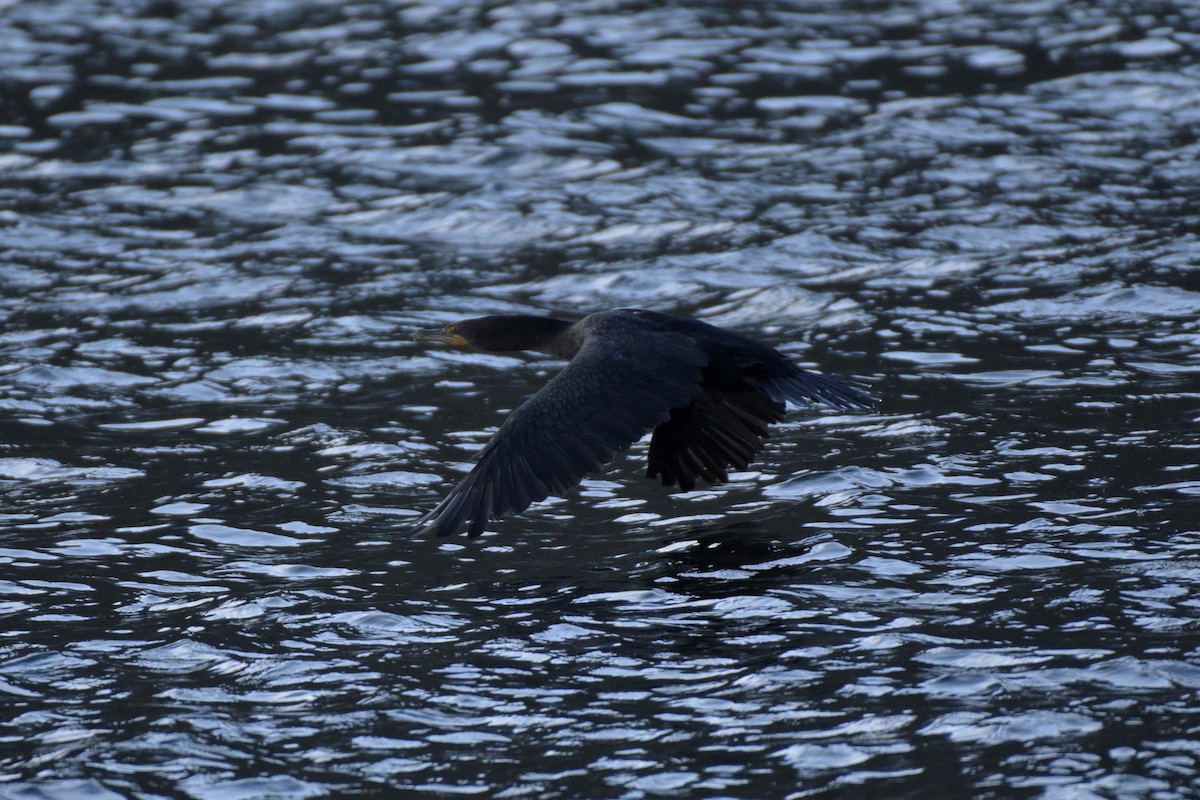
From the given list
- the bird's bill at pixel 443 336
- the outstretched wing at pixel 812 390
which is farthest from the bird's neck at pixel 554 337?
the outstretched wing at pixel 812 390

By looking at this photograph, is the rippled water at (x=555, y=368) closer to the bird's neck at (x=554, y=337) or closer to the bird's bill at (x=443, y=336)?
the bird's bill at (x=443, y=336)

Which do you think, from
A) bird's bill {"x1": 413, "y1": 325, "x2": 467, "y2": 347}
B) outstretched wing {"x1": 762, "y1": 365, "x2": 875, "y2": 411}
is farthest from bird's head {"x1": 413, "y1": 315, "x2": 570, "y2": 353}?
outstretched wing {"x1": 762, "y1": 365, "x2": 875, "y2": 411}

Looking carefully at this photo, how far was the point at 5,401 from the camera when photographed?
9.54 metres

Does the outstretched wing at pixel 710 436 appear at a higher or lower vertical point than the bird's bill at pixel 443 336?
lower

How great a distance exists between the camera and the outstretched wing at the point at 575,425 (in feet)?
21.0

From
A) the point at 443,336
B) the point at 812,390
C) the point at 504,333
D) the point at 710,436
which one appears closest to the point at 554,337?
the point at 504,333

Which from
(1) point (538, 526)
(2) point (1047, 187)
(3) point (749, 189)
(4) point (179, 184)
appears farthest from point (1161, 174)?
(4) point (179, 184)

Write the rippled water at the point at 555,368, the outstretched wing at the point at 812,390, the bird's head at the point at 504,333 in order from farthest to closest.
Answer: the bird's head at the point at 504,333
the outstretched wing at the point at 812,390
the rippled water at the point at 555,368

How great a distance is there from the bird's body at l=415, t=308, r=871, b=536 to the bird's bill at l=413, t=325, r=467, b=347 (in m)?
0.19

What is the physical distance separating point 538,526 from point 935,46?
30.8 feet

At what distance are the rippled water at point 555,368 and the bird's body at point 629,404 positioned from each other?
0.35 meters

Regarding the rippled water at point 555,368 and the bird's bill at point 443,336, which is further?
the bird's bill at point 443,336

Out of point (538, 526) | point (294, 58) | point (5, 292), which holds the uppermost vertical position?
point (294, 58)

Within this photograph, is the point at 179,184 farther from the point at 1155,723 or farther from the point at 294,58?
the point at 1155,723
